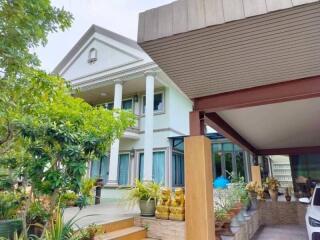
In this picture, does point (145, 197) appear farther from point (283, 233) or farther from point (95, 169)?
point (95, 169)

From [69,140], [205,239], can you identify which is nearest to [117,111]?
[69,140]

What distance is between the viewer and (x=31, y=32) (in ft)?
10.8

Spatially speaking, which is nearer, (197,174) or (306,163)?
(197,174)

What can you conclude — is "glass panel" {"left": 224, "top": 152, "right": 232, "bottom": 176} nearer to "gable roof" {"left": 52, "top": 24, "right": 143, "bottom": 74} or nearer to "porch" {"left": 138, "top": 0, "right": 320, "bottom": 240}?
"gable roof" {"left": 52, "top": 24, "right": 143, "bottom": 74}

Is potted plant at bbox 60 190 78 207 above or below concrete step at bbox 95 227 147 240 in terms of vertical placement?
above

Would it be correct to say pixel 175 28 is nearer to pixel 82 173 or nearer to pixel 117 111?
pixel 82 173

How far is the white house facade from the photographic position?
11.7 meters

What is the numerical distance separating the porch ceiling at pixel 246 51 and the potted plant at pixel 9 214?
10.6 ft

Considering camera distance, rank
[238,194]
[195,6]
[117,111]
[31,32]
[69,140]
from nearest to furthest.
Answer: [195,6]
[31,32]
[69,140]
[117,111]
[238,194]

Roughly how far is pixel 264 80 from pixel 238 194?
4.23 metres

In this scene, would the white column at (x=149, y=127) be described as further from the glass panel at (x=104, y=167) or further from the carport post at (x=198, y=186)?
the carport post at (x=198, y=186)

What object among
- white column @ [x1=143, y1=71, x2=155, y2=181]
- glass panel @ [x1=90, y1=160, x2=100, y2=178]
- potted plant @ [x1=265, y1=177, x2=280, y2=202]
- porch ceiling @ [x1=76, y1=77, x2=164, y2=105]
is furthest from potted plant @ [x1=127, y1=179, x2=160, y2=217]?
glass panel @ [x1=90, y1=160, x2=100, y2=178]

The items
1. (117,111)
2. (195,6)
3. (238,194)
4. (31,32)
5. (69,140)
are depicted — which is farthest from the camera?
(238,194)

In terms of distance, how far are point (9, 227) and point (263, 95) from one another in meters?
4.21
